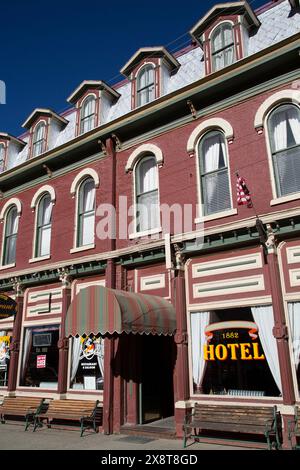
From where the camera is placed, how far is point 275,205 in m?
10.2

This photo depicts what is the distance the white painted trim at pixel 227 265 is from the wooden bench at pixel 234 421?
129 inches

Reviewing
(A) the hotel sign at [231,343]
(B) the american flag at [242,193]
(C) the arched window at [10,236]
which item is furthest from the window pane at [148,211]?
(C) the arched window at [10,236]

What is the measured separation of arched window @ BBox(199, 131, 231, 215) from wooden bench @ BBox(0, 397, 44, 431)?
805cm


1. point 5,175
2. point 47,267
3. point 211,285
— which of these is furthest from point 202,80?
point 5,175

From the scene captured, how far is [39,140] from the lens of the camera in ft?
56.6

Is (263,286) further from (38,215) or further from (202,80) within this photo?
(38,215)

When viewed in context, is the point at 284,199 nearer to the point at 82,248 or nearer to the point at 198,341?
the point at 198,341

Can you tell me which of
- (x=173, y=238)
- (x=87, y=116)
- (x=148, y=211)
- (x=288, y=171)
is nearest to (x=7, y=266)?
(x=87, y=116)

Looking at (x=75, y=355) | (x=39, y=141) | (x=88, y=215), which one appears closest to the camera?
(x=75, y=355)

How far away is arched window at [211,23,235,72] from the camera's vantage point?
1236 cm

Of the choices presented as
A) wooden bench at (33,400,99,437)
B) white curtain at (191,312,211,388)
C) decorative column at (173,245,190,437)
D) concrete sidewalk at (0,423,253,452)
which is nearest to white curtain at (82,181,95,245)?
decorative column at (173,245,190,437)

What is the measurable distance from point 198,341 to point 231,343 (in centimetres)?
96

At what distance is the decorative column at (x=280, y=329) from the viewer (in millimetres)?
8969

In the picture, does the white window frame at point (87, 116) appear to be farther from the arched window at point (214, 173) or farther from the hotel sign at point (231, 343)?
the hotel sign at point (231, 343)
